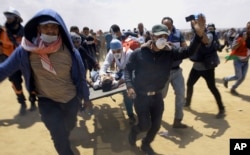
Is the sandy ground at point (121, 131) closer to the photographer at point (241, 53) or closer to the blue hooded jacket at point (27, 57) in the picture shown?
the photographer at point (241, 53)

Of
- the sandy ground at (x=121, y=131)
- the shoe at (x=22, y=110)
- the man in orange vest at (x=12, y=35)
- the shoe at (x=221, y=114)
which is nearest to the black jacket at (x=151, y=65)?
the sandy ground at (x=121, y=131)

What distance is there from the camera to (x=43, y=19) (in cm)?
306

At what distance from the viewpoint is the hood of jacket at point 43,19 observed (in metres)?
3.03

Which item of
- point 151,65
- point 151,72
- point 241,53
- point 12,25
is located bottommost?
point 241,53

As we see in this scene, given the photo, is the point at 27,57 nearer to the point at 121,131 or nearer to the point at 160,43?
the point at 160,43

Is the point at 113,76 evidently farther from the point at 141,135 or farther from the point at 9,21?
the point at 9,21

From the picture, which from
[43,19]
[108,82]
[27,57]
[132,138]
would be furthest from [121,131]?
[43,19]

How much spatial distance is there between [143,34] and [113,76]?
4.52 m

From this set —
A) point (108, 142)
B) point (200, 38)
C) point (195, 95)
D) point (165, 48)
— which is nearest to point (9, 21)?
point (108, 142)

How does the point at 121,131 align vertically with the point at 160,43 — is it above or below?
below

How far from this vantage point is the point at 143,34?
964cm

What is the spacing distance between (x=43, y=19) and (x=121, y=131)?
9.95ft

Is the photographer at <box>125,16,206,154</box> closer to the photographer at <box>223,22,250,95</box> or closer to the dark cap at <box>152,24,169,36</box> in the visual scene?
the dark cap at <box>152,24,169,36</box>

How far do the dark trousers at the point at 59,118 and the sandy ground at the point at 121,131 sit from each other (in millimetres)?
Result: 1367
